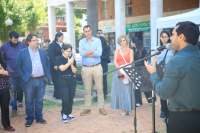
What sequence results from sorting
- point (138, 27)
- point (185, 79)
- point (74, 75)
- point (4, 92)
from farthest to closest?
point (138, 27) → point (74, 75) → point (4, 92) → point (185, 79)

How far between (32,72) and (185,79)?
368 centimetres

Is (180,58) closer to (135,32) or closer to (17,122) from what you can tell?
(17,122)

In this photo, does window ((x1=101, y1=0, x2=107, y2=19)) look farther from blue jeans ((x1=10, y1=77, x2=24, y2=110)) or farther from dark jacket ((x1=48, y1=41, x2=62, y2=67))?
blue jeans ((x1=10, y1=77, x2=24, y2=110))

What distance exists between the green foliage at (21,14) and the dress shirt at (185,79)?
2755 centimetres

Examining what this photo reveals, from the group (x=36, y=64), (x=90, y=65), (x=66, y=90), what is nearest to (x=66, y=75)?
(x=66, y=90)

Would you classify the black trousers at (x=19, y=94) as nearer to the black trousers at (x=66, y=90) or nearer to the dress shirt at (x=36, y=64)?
the dress shirt at (x=36, y=64)

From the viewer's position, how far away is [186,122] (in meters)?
2.24

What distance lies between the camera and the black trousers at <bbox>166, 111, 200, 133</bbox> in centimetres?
222

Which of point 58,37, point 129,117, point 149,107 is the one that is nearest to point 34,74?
point 58,37

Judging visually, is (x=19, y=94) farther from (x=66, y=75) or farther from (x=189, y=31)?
(x=189, y=31)

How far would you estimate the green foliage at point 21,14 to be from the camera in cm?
2678

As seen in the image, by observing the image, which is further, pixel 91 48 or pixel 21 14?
pixel 21 14

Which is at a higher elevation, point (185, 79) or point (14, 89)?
point (185, 79)

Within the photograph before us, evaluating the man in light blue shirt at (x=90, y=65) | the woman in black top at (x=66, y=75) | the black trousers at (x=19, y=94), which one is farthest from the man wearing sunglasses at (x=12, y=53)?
the man in light blue shirt at (x=90, y=65)
